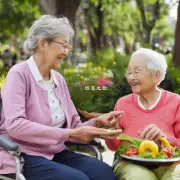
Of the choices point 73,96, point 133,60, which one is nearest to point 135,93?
point 133,60

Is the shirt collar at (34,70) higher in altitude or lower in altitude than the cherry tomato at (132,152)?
higher

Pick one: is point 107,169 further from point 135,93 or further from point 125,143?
point 135,93

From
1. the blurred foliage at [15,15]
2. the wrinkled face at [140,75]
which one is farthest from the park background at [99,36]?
the wrinkled face at [140,75]

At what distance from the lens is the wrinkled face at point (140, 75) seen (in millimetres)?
3520

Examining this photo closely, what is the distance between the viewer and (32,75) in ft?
11.3

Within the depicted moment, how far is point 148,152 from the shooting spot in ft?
10.7

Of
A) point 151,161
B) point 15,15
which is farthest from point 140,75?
point 15,15

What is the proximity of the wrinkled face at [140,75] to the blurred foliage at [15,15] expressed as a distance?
69.2 feet

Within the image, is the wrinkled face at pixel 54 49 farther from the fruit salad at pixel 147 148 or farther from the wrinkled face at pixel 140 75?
the fruit salad at pixel 147 148

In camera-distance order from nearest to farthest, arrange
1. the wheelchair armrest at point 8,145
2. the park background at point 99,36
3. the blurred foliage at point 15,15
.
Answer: the wheelchair armrest at point 8,145
the park background at point 99,36
the blurred foliage at point 15,15

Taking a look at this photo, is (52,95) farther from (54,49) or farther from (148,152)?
(148,152)

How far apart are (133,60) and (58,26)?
0.57 m

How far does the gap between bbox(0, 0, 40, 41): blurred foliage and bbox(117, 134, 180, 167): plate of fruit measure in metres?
21.4

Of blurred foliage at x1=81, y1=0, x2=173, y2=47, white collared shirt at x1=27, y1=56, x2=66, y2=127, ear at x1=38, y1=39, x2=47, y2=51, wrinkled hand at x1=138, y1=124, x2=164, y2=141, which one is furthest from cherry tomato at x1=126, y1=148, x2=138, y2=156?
blurred foliage at x1=81, y1=0, x2=173, y2=47
